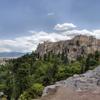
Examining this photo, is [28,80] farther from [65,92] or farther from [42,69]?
[65,92]

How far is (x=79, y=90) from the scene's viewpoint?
39188 mm

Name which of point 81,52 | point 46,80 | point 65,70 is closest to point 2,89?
point 46,80

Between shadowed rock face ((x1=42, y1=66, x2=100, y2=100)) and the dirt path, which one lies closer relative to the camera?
the dirt path

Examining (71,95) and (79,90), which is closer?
(71,95)

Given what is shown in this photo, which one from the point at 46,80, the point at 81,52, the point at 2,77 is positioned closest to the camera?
the point at 46,80

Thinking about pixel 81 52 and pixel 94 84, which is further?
pixel 81 52

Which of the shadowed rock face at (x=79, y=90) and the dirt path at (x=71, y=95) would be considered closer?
the dirt path at (x=71, y=95)

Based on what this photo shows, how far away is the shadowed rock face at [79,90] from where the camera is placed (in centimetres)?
3386

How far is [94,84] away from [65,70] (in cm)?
4420

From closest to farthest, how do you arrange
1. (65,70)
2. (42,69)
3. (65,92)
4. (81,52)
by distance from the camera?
Result: (65,92), (65,70), (42,69), (81,52)

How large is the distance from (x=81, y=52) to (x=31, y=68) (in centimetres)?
8031

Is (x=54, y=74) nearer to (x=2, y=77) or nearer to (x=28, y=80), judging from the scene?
(x=28, y=80)

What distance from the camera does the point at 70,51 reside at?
188 m

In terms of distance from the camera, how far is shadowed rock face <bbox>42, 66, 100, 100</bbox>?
Answer: 33859 millimetres
